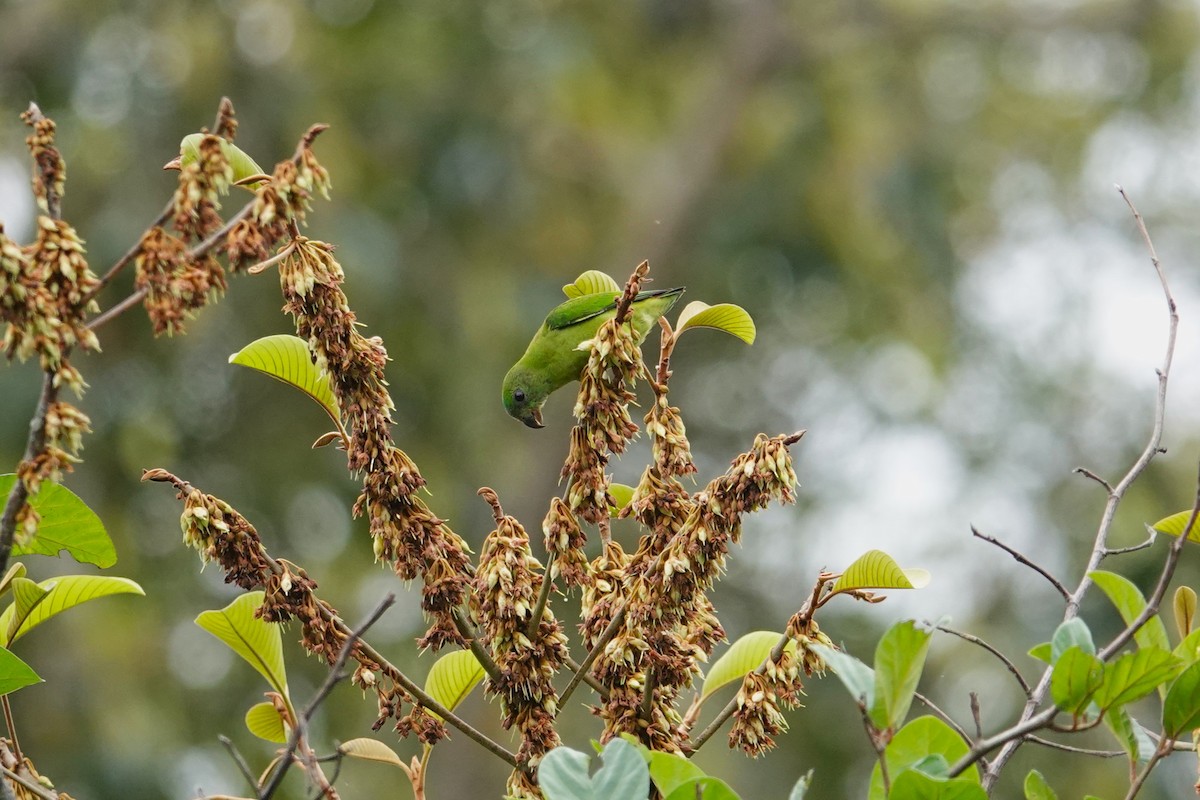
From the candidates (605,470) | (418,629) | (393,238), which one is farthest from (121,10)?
(605,470)

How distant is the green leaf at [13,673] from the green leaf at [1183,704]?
1.46m

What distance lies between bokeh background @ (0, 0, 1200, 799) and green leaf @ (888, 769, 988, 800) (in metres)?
7.89

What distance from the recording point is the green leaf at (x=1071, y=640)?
57.3 inches

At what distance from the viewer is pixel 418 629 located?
1137 centimetres

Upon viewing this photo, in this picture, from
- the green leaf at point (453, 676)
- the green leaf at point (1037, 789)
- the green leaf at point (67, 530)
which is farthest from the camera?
the green leaf at point (453, 676)

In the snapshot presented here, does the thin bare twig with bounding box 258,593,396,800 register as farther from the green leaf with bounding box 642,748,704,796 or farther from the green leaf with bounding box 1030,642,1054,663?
the green leaf with bounding box 1030,642,1054,663

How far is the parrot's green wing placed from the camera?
3213mm

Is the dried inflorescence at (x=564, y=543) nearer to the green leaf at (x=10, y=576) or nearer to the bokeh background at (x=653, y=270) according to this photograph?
the green leaf at (x=10, y=576)

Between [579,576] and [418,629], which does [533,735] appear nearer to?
[579,576]

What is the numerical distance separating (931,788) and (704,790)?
0.87 feet

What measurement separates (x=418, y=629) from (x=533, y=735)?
392 inches

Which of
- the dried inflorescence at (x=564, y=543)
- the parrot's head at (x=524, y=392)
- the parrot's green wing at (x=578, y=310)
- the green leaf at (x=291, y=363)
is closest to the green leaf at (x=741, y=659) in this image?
the dried inflorescence at (x=564, y=543)

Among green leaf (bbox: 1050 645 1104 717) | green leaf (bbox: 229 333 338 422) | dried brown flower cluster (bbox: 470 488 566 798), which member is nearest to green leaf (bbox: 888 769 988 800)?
green leaf (bbox: 1050 645 1104 717)

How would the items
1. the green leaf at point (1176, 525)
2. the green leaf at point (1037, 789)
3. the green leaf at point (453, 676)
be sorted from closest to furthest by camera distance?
1. the green leaf at point (1037, 789)
2. the green leaf at point (1176, 525)
3. the green leaf at point (453, 676)
